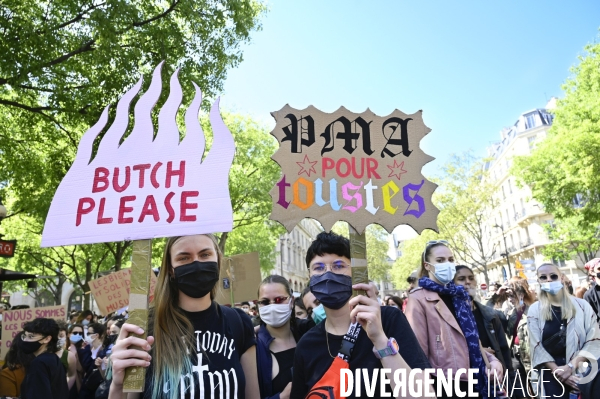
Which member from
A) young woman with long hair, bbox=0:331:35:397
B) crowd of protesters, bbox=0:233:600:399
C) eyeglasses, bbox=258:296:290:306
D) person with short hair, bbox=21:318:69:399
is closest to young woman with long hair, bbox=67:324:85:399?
crowd of protesters, bbox=0:233:600:399

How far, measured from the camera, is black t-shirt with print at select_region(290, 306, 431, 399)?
201 centimetres

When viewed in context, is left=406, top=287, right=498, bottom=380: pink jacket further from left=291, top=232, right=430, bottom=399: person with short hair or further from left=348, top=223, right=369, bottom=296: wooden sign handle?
left=348, top=223, right=369, bottom=296: wooden sign handle

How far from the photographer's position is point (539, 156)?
17859 mm

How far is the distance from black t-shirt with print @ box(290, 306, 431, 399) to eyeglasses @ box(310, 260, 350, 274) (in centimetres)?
30

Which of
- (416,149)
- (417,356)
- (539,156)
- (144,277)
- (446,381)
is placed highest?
(539,156)

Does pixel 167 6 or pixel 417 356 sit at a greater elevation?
pixel 167 6

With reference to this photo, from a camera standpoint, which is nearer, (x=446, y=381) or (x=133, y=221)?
(x=133, y=221)

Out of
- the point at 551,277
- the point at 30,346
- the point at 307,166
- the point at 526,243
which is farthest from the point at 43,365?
the point at 526,243

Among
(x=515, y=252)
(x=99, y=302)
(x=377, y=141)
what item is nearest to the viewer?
(x=377, y=141)

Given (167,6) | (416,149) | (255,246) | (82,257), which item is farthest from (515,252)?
(416,149)

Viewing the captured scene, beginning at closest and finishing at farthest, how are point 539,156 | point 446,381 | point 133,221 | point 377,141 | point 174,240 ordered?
point 133,221 → point 174,240 → point 377,141 → point 446,381 → point 539,156

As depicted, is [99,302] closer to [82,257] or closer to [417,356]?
[417,356]

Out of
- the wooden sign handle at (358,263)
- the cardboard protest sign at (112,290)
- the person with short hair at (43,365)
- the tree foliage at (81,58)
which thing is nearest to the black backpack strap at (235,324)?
the wooden sign handle at (358,263)

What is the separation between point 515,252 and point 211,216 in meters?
55.5
